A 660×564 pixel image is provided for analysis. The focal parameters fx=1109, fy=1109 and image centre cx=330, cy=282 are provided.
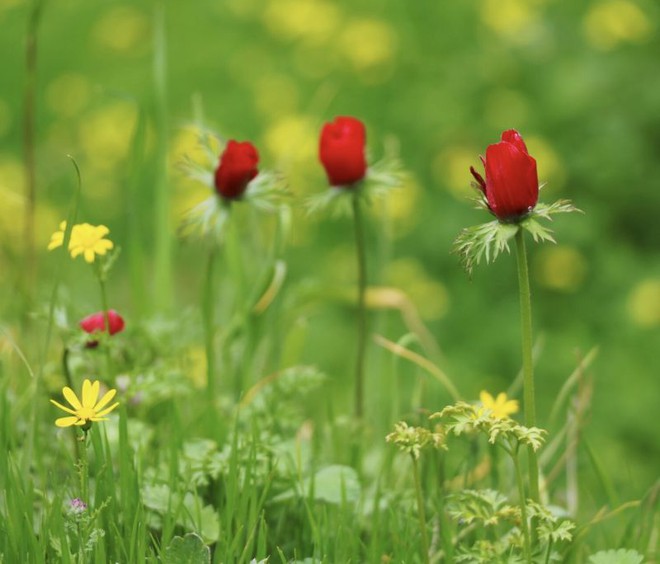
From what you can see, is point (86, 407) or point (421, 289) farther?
point (421, 289)

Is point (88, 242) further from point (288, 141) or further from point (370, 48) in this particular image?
point (370, 48)

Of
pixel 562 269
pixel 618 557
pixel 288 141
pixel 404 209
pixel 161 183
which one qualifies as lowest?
pixel 618 557

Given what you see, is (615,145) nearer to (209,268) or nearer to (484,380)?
(484,380)

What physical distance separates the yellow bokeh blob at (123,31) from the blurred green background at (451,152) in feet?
0.55

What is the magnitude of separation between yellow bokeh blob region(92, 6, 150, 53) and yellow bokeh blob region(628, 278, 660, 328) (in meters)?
3.15

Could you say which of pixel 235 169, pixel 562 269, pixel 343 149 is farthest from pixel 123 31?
pixel 235 169

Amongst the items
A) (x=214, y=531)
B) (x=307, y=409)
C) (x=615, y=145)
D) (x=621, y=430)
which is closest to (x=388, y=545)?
(x=214, y=531)

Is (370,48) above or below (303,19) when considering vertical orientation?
below

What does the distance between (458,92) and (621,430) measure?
1.66 metres

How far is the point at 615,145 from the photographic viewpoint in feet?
13.9

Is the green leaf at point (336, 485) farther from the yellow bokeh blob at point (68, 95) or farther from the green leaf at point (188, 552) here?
the yellow bokeh blob at point (68, 95)

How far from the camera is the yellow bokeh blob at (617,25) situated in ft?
14.3

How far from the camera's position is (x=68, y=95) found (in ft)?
17.1

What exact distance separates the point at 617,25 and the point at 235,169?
10.1 feet
